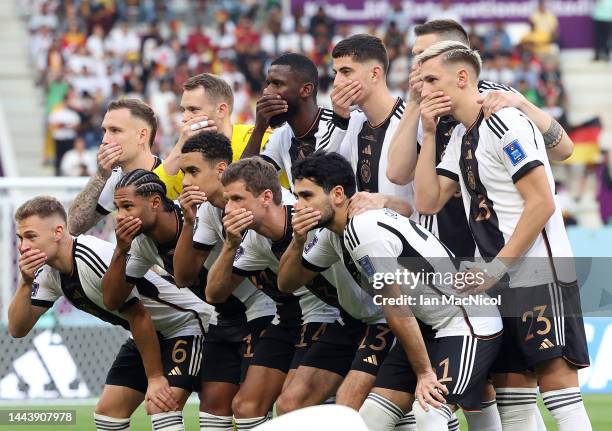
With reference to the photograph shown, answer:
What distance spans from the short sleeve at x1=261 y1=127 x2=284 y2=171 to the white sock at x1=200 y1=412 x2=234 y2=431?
1.60 m

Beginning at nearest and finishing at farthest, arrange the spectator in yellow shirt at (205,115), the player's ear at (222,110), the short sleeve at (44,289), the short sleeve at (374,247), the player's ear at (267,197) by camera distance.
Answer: the short sleeve at (374,247) → the player's ear at (267,197) → the short sleeve at (44,289) → the spectator in yellow shirt at (205,115) → the player's ear at (222,110)

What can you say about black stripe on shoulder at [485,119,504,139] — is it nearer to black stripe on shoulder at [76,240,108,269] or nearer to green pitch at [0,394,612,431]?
black stripe on shoulder at [76,240,108,269]

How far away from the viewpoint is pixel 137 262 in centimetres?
766

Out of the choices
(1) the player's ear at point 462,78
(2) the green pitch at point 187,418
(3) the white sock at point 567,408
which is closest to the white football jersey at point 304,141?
(1) the player's ear at point 462,78

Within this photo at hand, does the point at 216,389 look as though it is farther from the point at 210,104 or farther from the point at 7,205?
the point at 7,205

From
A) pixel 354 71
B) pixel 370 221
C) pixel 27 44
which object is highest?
pixel 354 71

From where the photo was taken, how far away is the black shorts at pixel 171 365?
771 cm

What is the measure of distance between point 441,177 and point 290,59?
151 centimetres

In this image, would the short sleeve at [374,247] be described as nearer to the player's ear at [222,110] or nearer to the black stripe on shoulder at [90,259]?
the black stripe on shoulder at [90,259]

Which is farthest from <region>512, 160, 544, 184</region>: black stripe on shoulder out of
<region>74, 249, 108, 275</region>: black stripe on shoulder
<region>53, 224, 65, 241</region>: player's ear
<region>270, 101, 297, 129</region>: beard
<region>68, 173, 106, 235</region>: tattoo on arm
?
<region>68, 173, 106, 235</region>: tattoo on arm

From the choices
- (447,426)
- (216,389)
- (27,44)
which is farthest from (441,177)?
(27,44)

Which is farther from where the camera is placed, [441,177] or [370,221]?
[441,177]

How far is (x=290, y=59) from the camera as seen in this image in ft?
26.0

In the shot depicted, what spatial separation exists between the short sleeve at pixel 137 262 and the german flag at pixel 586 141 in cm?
1442
